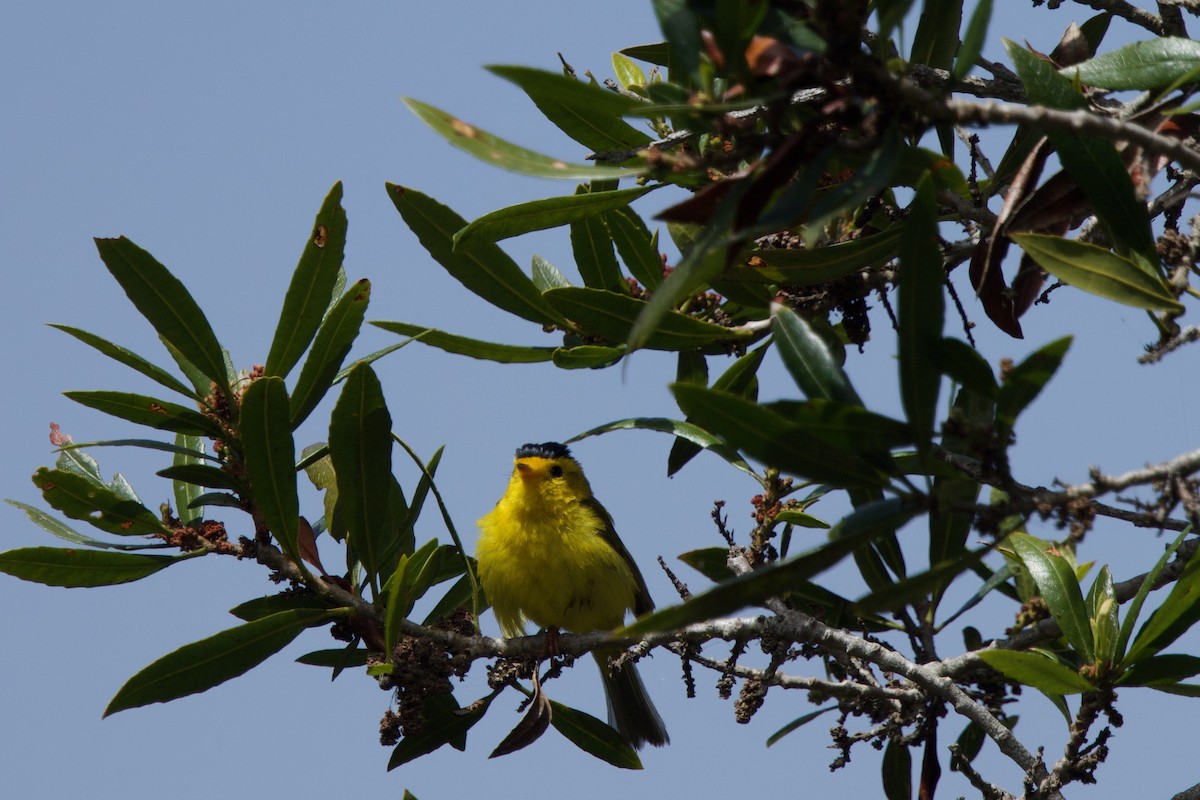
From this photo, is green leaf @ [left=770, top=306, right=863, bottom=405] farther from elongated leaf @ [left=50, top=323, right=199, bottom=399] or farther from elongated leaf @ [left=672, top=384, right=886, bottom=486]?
elongated leaf @ [left=50, top=323, right=199, bottom=399]

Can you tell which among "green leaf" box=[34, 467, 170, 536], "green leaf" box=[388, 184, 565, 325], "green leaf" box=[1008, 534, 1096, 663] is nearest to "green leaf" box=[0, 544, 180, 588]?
"green leaf" box=[34, 467, 170, 536]

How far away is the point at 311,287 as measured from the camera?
3.07 metres

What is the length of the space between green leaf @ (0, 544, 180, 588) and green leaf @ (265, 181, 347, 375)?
682 mm

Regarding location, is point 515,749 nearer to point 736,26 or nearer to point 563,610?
point 563,610

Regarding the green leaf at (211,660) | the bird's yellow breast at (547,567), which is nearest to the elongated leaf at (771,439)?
the green leaf at (211,660)

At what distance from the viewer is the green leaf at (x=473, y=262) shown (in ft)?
10.00

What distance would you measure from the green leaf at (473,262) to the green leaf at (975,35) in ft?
5.05

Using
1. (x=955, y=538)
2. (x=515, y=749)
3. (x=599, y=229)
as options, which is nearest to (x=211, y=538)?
(x=515, y=749)

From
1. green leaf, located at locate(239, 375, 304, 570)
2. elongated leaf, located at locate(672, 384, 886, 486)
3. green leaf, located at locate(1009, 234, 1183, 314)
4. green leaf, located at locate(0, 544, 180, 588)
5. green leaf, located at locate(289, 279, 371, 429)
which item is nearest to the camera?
elongated leaf, located at locate(672, 384, 886, 486)

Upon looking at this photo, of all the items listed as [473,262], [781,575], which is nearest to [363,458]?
[473,262]

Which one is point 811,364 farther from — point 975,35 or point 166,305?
point 166,305

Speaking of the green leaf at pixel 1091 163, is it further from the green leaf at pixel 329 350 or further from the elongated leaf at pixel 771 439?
the green leaf at pixel 329 350

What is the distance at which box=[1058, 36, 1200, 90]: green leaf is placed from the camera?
8.56ft

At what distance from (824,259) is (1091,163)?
26.0 inches
